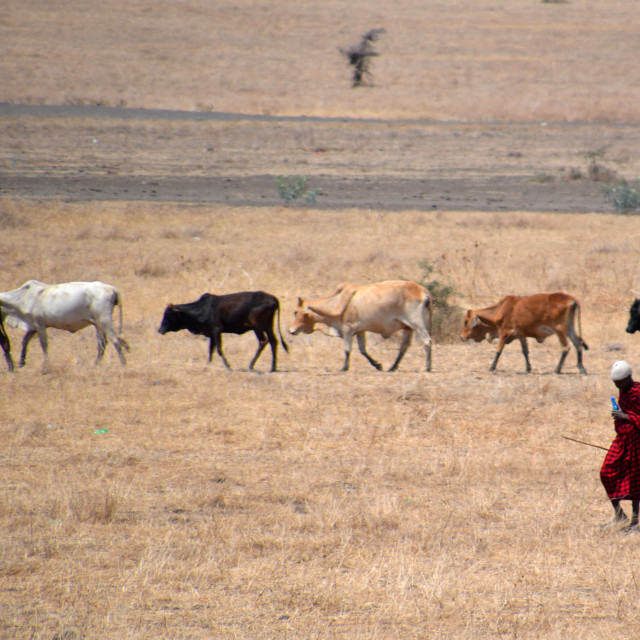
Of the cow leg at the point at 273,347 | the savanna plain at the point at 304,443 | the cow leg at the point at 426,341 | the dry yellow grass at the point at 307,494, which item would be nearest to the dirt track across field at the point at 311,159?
the savanna plain at the point at 304,443

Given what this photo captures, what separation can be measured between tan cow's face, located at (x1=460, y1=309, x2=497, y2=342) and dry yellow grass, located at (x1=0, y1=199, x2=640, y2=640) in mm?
411

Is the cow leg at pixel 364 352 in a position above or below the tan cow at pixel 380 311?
below

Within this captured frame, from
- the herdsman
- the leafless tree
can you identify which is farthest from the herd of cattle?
A: the leafless tree

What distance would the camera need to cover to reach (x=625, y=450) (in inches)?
261

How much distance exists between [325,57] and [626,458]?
60.5 metres

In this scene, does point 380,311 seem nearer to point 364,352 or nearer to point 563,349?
point 364,352

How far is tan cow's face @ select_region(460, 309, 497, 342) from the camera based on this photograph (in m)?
12.2

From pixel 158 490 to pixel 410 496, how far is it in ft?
6.76

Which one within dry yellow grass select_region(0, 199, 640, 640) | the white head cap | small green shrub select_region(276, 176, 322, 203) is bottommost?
dry yellow grass select_region(0, 199, 640, 640)

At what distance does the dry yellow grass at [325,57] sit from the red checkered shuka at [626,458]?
135 feet

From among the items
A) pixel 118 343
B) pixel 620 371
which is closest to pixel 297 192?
pixel 118 343

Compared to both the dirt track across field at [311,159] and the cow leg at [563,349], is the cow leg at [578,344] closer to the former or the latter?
the cow leg at [563,349]

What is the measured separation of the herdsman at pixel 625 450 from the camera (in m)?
6.47

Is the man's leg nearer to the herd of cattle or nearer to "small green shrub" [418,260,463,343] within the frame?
the herd of cattle
